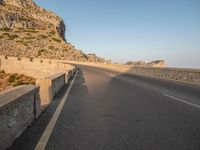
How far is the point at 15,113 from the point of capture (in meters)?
5.21

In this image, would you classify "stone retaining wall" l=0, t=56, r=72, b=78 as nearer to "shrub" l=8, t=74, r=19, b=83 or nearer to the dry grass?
the dry grass

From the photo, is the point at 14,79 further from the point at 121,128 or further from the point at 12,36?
the point at 12,36

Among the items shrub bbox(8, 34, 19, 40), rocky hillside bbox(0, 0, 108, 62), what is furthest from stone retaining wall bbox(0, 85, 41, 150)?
shrub bbox(8, 34, 19, 40)

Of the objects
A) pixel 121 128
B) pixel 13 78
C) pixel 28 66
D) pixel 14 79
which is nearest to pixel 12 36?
pixel 28 66

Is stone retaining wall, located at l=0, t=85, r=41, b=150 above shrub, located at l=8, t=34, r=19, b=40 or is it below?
below

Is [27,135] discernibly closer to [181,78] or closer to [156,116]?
[156,116]

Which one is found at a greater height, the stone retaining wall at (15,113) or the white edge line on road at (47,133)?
the stone retaining wall at (15,113)

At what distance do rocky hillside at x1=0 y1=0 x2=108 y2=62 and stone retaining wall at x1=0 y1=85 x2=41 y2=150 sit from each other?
86229 millimetres

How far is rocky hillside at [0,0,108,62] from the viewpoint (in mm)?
92938

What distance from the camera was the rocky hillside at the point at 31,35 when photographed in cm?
9294

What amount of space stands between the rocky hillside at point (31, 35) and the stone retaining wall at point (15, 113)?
86.2 metres

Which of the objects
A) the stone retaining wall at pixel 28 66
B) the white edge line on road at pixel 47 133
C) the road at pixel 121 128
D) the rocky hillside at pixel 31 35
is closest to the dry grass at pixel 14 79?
the stone retaining wall at pixel 28 66

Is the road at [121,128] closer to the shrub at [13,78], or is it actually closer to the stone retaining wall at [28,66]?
the stone retaining wall at [28,66]

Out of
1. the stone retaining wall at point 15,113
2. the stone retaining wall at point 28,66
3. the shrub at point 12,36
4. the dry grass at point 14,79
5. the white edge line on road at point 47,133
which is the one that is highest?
the shrub at point 12,36
